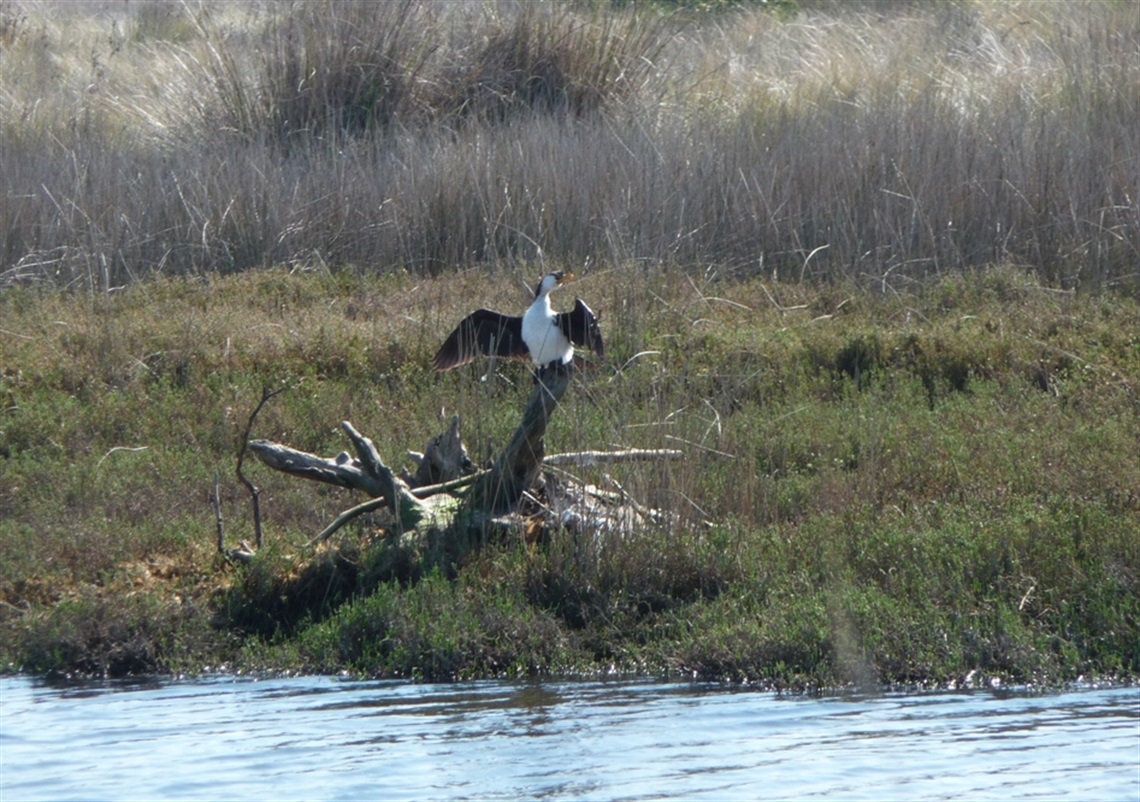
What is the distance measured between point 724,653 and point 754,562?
1.96 feet

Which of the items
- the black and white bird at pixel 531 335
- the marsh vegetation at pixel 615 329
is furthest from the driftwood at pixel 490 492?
the black and white bird at pixel 531 335

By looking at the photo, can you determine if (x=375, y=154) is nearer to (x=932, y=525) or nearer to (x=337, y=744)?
(x=932, y=525)

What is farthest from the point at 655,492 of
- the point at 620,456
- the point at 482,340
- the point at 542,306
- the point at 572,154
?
the point at 572,154

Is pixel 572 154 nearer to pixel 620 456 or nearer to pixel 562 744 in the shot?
pixel 620 456

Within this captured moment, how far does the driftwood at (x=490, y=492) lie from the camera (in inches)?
251

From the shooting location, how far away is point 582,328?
23.1ft

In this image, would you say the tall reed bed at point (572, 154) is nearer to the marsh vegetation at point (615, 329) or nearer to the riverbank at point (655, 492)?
the marsh vegetation at point (615, 329)

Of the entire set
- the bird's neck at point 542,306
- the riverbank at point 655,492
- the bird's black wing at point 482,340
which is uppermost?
the bird's neck at point 542,306

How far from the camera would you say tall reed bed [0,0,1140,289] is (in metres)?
10.7

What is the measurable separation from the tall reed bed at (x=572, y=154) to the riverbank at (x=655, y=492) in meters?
0.80

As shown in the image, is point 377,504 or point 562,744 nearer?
point 562,744

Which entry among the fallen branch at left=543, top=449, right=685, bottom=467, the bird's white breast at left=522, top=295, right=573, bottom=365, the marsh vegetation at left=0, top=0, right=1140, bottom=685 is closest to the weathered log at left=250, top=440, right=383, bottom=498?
the marsh vegetation at left=0, top=0, right=1140, bottom=685

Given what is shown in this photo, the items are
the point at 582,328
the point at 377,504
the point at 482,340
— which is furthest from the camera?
the point at 482,340

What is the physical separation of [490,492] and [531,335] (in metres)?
0.98
